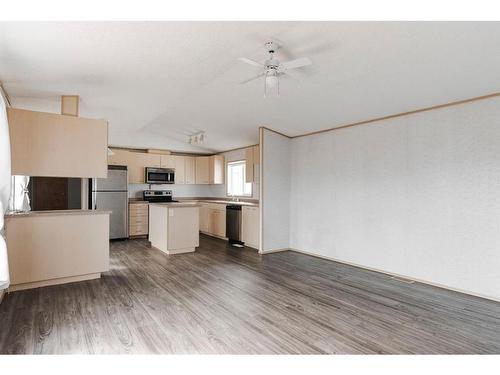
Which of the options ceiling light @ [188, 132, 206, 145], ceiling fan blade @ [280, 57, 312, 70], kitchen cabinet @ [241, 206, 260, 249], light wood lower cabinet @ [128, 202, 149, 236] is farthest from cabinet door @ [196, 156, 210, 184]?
ceiling fan blade @ [280, 57, 312, 70]

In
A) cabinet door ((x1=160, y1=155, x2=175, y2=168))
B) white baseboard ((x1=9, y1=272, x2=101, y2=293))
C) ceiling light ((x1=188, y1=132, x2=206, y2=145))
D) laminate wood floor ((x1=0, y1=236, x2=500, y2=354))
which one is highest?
ceiling light ((x1=188, y1=132, x2=206, y2=145))

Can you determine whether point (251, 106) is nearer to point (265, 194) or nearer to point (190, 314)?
point (265, 194)

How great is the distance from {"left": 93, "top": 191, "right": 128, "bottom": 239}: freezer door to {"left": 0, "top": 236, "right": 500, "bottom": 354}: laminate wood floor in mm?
2486

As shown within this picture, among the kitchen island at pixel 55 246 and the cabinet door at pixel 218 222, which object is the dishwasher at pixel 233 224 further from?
the kitchen island at pixel 55 246

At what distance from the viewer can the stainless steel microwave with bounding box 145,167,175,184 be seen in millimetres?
7297

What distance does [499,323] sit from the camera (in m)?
2.68

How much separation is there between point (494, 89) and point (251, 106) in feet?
10.0

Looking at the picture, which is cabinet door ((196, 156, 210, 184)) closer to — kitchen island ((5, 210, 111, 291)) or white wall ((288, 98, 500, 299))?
white wall ((288, 98, 500, 299))

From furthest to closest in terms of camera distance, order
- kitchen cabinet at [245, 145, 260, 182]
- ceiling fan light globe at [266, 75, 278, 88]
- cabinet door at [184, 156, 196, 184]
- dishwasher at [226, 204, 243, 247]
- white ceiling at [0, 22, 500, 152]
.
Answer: cabinet door at [184, 156, 196, 184], kitchen cabinet at [245, 145, 260, 182], dishwasher at [226, 204, 243, 247], ceiling fan light globe at [266, 75, 278, 88], white ceiling at [0, 22, 500, 152]

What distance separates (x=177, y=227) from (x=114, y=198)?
215 cm

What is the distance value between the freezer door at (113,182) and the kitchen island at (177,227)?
154cm

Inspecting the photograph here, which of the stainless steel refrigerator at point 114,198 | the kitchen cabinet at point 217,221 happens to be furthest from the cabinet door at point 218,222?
the stainless steel refrigerator at point 114,198

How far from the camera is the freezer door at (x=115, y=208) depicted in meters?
6.42
